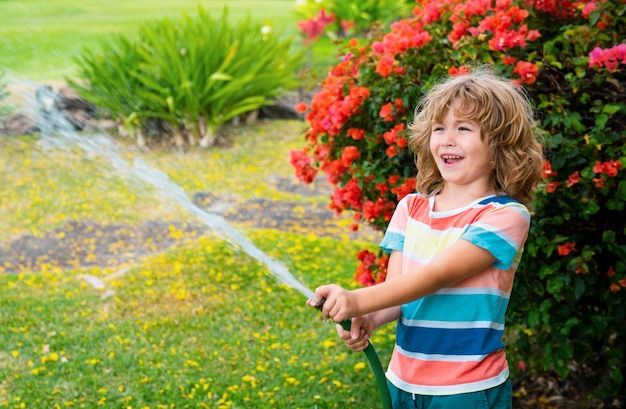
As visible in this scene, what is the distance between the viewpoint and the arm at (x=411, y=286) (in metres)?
1.66

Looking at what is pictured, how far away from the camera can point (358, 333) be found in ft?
6.15

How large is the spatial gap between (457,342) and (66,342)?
295 cm

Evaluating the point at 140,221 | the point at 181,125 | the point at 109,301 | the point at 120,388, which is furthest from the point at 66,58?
the point at 120,388

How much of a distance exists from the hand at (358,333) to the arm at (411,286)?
167 millimetres

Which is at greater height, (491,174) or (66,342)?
(491,174)

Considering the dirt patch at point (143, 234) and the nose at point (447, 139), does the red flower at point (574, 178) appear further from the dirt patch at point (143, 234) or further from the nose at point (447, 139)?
the dirt patch at point (143, 234)

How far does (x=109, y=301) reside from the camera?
15.8ft

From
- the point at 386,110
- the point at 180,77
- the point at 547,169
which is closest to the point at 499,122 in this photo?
the point at 547,169

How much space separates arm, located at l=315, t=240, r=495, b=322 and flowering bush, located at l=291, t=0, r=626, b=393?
988mm

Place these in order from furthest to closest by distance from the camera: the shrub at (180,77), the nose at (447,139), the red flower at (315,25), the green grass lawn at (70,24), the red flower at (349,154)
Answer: the green grass lawn at (70,24) < the red flower at (315,25) < the shrub at (180,77) < the red flower at (349,154) < the nose at (447,139)

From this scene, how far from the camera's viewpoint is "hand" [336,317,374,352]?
1.87 metres

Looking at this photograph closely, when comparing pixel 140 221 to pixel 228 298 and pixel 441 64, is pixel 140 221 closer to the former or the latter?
pixel 228 298

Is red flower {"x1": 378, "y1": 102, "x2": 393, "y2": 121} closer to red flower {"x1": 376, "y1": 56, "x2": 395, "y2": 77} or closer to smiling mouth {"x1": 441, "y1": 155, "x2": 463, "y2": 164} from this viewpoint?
red flower {"x1": 376, "y1": 56, "x2": 395, "y2": 77}

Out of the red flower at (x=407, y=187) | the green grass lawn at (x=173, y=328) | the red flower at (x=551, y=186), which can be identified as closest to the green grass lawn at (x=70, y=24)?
the green grass lawn at (x=173, y=328)
